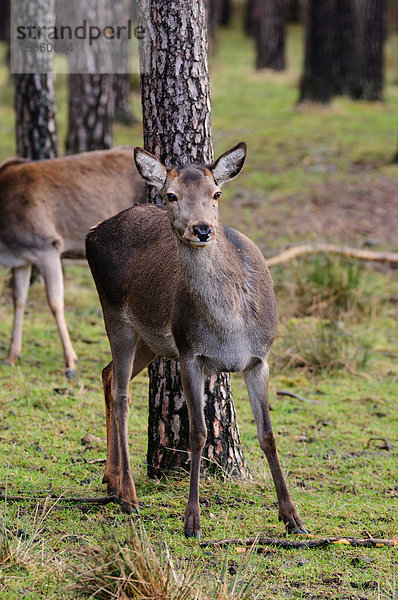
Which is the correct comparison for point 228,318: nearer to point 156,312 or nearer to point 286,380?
point 156,312

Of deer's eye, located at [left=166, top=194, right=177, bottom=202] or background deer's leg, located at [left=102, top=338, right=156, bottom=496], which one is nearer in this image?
deer's eye, located at [left=166, top=194, right=177, bottom=202]

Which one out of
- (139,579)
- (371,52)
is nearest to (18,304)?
(139,579)

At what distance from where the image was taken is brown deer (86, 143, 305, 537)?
4.66 m

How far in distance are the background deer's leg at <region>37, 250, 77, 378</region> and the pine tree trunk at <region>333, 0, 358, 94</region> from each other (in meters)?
14.5

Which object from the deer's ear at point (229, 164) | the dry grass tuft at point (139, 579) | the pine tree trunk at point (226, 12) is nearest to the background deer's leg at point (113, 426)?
the deer's ear at point (229, 164)

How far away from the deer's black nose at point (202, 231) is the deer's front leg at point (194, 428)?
0.70 meters

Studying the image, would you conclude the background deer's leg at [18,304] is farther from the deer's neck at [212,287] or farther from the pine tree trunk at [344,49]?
the pine tree trunk at [344,49]

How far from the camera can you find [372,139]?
17.5 meters

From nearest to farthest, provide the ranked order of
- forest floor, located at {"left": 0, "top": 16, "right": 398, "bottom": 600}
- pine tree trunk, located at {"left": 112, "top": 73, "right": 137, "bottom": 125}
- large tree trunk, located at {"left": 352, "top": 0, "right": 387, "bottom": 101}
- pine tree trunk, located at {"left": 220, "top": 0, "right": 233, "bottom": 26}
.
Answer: forest floor, located at {"left": 0, "top": 16, "right": 398, "bottom": 600} < pine tree trunk, located at {"left": 112, "top": 73, "right": 137, "bottom": 125} < large tree trunk, located at {"left": 352, "top": 0, "right": 387, "bottom": 101} < pine tree trunk, located at {"left": 220, "top": 0, "right": 233, "bottom": 26}

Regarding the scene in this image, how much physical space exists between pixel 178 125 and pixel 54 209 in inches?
142

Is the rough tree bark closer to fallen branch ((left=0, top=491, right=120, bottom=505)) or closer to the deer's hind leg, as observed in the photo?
the deer's hind leg

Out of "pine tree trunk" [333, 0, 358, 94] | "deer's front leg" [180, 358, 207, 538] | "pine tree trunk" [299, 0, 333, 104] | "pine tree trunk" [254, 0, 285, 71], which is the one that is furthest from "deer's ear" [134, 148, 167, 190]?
"pine tree trunk" [254, 0, 285, 71]

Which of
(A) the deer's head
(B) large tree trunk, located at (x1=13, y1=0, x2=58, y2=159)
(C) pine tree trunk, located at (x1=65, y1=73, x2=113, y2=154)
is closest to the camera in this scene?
(A) the deer's head

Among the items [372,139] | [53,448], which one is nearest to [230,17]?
[372,139]
